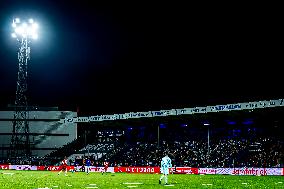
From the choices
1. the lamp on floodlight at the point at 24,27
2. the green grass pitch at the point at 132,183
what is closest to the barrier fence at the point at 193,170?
the green grass pitch at the point at 132,183

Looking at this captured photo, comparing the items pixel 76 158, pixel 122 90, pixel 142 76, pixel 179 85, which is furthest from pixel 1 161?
pixel 179 85

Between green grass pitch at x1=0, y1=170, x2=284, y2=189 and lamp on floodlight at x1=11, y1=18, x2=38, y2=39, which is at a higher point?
lamp on floodlight at x1=11, y1=18, x2=38, y2=39

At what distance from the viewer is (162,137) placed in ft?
188

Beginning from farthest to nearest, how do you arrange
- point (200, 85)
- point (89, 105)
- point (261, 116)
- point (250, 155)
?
point (89, 105) < point (200, 85) < point (261, 116) < point (250, 155)

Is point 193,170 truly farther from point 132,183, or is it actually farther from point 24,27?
point 24,27

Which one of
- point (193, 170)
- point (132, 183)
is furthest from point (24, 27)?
point (132, 183)

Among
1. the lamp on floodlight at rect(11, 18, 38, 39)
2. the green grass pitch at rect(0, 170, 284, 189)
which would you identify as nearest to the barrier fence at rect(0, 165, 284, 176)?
the green grass pitch at rect(0, 170, 284, 189)

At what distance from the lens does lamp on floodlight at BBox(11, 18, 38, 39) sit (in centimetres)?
4430

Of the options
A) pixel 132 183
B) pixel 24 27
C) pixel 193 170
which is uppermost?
pixel 24 27

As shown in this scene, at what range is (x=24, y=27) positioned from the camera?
46594mm

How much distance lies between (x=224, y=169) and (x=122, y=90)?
24.3 meters

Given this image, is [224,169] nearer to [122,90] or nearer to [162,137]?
[162,137]

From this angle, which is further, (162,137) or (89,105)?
(89,105)

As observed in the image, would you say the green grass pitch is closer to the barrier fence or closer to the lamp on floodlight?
the barrier fence
